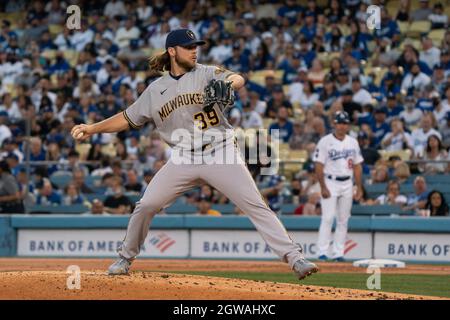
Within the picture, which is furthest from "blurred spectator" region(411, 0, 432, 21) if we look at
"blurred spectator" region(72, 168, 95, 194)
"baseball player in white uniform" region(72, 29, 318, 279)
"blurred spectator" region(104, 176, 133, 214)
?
"baseball player in white uniform" region(72, 29, 318, 279)

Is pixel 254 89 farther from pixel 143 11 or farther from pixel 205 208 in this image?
pixel 143 11

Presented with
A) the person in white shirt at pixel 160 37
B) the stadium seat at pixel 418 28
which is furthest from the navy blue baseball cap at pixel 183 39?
the person in white shirt at pixel 160 37

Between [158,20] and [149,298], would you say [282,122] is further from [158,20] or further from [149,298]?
[149,298]

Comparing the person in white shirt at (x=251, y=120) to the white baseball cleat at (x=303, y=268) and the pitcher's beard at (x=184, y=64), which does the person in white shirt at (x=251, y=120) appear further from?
the white baseball cleat at (x=303, y=268)

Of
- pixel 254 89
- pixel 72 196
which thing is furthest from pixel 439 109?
pixel 72 196

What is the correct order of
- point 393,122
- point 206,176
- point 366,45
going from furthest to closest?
point 366,45
point 393,122
point 206,176

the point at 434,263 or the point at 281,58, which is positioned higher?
the point at 281,58

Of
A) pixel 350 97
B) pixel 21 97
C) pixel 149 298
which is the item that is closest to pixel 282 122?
pixel 350 97

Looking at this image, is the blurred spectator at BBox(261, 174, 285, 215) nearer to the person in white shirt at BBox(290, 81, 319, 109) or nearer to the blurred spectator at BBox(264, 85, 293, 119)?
the blurred spectator at BBox(264, 85, 293, 119)
